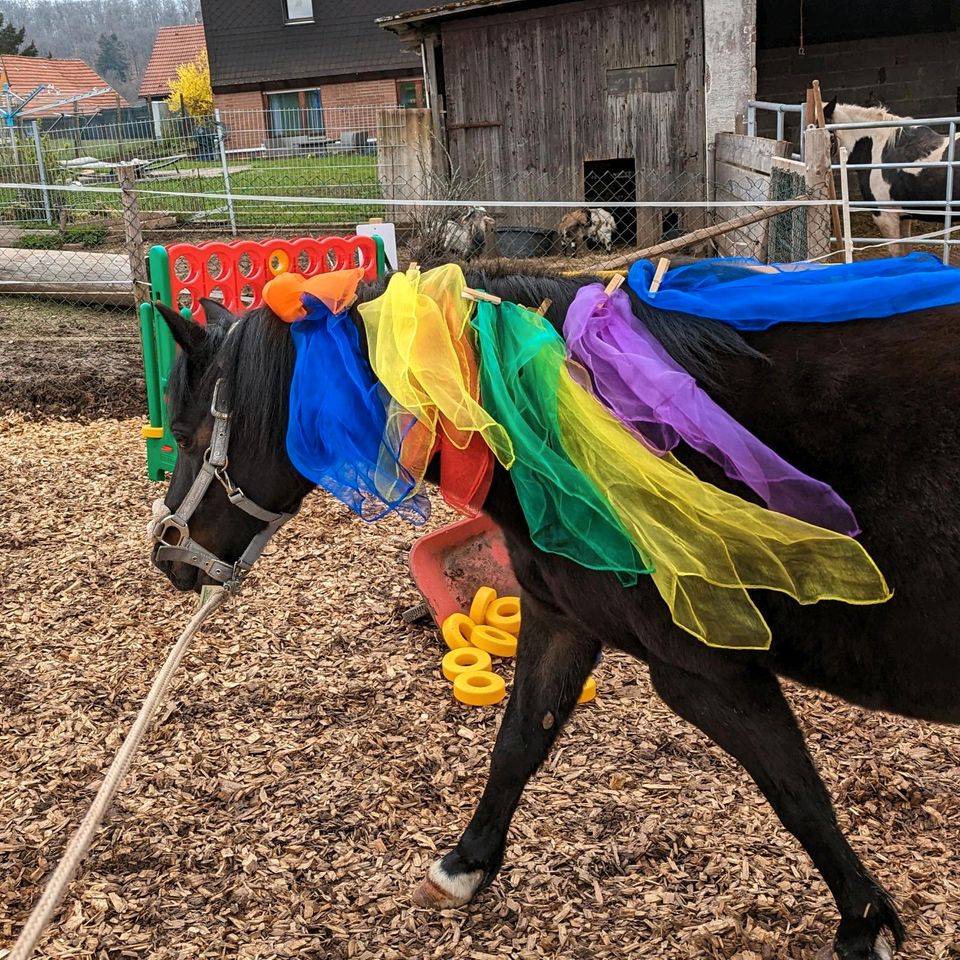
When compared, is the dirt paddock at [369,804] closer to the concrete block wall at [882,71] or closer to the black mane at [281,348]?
the black mane at [281,348]

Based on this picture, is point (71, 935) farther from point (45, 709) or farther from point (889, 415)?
point (889, 415)

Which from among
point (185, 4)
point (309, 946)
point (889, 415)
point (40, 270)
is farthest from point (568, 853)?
point (185, 4)

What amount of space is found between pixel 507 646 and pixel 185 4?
11903 centimetres

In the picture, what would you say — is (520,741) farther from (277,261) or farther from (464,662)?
(277,261)

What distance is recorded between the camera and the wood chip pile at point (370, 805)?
259 centimetres

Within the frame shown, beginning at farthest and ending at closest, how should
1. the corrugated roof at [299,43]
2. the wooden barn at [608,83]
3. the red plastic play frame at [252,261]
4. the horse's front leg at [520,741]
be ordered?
the corrugated roof at [299,43]
the wooden barn at [608,83]
the red plastic play frame at [252,261]
the horse's front leg at [520,741]

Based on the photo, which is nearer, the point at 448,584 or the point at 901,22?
the point at 448,584

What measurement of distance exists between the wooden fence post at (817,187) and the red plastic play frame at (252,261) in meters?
3.23

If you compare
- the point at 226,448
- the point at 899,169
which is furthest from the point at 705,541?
the point at 899,169

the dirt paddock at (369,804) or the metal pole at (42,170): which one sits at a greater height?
the metal pole at (42,170)

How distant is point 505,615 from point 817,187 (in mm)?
4552

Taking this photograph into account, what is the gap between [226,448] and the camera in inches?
90.4

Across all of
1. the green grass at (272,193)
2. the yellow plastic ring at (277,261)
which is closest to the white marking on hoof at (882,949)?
the yellow plastic ring at (277,261)

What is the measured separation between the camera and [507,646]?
3811 millimetres
